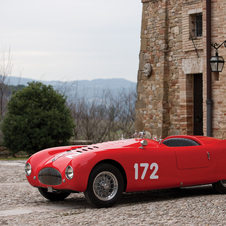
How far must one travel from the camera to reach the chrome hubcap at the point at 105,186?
5.98 m

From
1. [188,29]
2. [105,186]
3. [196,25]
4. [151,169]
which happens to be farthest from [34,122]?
[105,186]

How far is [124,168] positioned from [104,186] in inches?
16.5

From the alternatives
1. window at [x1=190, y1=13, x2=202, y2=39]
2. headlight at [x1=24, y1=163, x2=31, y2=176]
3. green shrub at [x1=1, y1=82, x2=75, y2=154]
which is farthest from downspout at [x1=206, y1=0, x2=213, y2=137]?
headlight at [x1=24, y1=163, x2=31, y2=176]

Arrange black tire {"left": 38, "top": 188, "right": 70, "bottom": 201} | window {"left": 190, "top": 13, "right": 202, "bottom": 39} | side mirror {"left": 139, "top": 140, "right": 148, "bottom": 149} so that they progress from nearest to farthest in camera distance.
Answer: side mirror {"left": 139, "top": 140, "right": 148, "bottom": 149} → black tire {"left": 38, "top": 188, "right": 70, "bottom": 201} → window {"left": 190, "top": 13, "right": 202, "bottom": 39}

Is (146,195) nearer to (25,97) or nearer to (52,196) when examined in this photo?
(52,196)

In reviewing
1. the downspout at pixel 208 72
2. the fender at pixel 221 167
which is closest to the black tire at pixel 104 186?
the fender at pixel 221 167

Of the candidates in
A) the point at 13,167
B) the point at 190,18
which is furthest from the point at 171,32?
the point at 13,167

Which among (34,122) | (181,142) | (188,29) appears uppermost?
(188,29)

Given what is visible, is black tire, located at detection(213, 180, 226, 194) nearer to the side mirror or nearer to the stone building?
the side mirror

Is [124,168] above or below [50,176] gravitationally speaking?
above

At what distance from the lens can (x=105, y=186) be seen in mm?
6027

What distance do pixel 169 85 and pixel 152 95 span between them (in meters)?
0.94

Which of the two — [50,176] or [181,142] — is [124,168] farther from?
[181,142]

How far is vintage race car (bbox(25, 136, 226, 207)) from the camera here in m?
5.94
